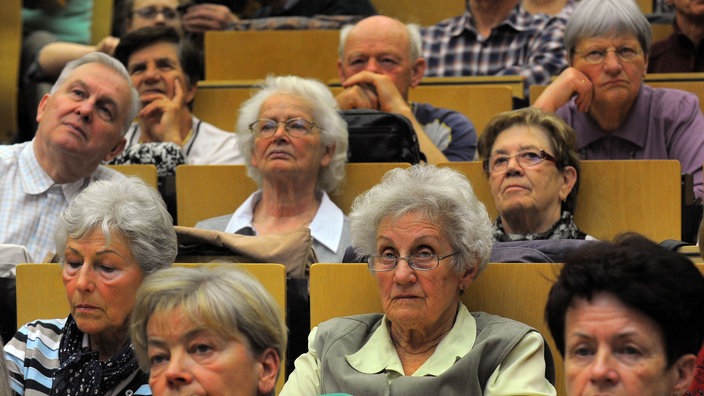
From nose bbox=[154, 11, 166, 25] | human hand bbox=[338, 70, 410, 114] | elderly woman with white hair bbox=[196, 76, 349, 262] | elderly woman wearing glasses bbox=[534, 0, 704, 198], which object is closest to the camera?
elderly woman with white hair bbox=[196, 76, 349, 262]

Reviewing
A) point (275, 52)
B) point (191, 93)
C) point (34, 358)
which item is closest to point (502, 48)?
point (275, 52)

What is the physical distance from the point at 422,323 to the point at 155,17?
2.81 meters

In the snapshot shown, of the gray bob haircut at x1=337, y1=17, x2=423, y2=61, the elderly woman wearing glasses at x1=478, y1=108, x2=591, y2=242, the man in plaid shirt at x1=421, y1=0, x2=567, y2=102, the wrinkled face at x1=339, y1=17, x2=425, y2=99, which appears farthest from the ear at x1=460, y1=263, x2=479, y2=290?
the man in plaid shirt at x1=421, y1=0, x2=567, y2=102

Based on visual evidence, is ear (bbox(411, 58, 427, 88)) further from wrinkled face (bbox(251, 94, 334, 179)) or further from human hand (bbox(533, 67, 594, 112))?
wrinkled face (bbox(251, 94, 334, 179))

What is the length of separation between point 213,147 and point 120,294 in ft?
A: 5.64

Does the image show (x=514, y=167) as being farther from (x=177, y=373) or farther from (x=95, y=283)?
(x=177, y=373)

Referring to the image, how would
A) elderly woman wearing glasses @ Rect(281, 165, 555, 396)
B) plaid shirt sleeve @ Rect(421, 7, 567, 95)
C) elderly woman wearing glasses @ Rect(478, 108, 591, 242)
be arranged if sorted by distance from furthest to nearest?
plaid shirt sleeve @ Rect(421, 7, 567, 95), elderly woman wearing glasses @ Rect(478, 108, 591, 242), elderly woman wearing glasses @ Rect(281, 165, 555, 396)

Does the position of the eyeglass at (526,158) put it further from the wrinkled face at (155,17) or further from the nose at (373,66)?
the wrinkled face at (155,17)

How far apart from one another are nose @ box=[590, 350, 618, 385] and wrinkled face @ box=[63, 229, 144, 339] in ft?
3.42

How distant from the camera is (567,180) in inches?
128

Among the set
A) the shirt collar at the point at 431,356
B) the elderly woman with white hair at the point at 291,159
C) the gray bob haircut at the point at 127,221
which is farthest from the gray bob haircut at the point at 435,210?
the elderly woman with white hair at the point at 291,159

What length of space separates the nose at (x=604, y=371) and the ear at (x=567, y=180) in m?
1.31

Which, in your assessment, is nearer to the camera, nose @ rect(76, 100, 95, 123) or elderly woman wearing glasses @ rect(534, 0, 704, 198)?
nose @ rect(76, 100, 95, 123)

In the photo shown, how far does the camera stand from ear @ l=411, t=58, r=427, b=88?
14.0ft
